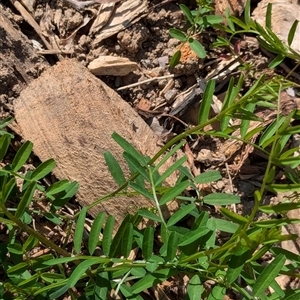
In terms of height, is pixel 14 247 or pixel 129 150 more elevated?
pixel 129 150

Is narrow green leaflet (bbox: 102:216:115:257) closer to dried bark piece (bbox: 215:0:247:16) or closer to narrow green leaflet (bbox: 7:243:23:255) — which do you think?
narrow green leaflet (bbox: 7:243:23:255)

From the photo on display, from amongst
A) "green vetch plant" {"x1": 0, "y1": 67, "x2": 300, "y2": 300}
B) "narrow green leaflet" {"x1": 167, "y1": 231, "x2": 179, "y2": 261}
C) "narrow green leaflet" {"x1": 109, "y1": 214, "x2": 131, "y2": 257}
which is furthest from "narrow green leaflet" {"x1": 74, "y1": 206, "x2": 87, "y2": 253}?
"narrow green leaflet" {"x1": 167, "y1": 231, "x2": 179, "y2": 261}

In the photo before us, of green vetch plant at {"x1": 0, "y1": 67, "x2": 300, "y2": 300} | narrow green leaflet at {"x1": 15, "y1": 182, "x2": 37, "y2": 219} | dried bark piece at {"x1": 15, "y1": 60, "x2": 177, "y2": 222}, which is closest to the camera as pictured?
green vetch plant at {"x1": 0, "y1": 67, "x2": 300, "y2": 300}

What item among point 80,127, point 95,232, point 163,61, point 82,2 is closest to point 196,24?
point 163,61

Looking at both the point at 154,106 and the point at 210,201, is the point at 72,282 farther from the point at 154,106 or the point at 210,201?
the point at 154,106

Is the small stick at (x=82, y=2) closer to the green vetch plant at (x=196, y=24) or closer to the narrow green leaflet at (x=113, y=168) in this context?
the green vetch plant at (x=196, y=24)

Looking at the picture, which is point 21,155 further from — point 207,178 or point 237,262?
point 237,262
